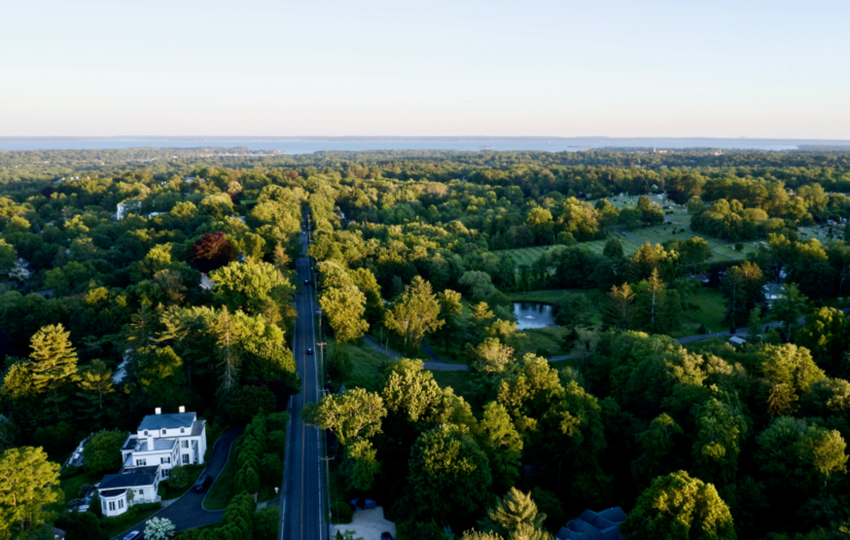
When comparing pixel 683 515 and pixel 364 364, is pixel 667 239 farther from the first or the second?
pixel 683 515

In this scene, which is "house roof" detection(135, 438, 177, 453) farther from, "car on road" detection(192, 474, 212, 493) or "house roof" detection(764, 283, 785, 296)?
"house roof" detection(764, 283, 785, 296)

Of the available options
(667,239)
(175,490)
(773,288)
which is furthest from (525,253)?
(175,490)

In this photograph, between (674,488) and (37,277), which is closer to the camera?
(674,488)

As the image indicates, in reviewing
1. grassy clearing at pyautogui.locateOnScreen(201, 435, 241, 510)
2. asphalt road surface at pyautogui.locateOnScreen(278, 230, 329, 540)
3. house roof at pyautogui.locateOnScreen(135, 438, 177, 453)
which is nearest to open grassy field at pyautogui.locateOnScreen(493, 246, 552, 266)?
asphalt road surface at pyautogui.locateOnScreen(278, 230, 329, 540)

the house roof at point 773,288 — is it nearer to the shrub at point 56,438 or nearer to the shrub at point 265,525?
the shrub at point 265,525

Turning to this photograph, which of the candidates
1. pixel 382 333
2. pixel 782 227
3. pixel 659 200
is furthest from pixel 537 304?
pixel 659 200

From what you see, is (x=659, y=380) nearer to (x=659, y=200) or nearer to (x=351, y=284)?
(x=351, y=284)
